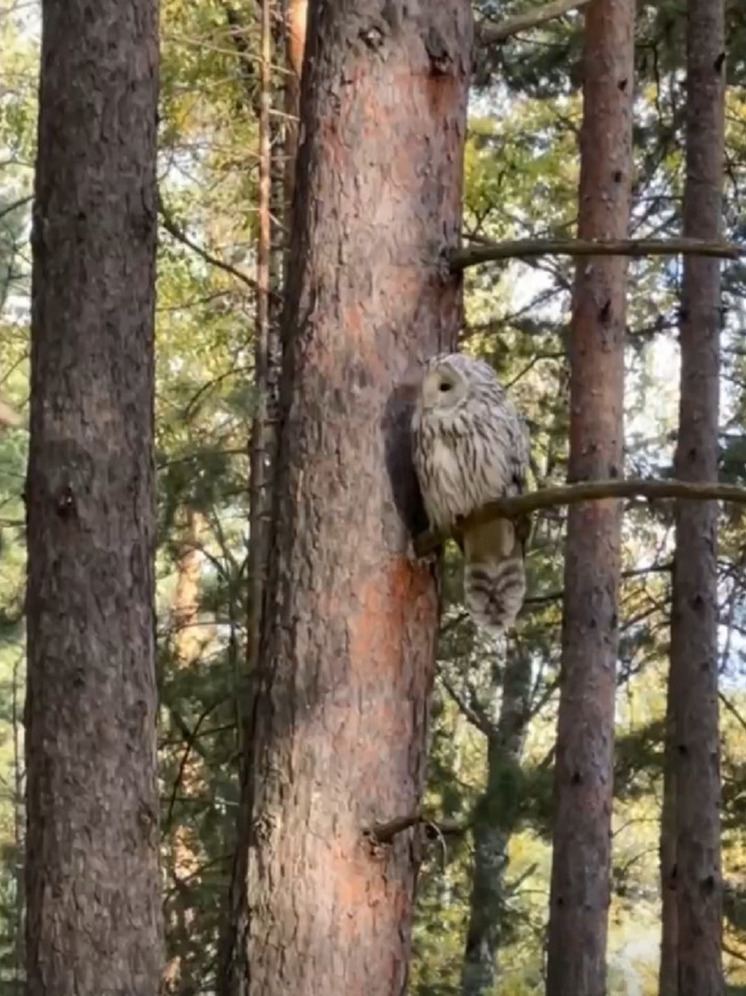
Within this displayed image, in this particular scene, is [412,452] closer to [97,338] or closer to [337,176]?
[337,176]

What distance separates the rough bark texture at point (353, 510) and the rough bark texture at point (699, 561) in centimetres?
538

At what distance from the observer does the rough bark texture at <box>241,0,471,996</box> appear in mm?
2955

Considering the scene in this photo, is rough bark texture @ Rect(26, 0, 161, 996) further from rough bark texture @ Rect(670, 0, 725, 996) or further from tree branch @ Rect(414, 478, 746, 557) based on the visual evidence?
rough bark texture @ Rect(670, 0, 725, 996)

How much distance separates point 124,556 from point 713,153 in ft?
17.7

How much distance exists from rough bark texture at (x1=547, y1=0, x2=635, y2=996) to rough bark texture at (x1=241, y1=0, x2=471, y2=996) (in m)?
4.47

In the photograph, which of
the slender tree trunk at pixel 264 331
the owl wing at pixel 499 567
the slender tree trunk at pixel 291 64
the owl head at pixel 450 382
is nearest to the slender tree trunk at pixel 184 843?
the slender tree trunk at pixel 264 331

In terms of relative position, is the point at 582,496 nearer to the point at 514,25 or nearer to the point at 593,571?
the point at 514,25

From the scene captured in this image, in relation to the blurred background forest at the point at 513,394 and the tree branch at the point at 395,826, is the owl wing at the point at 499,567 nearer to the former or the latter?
the tree branch at the point at 395,826

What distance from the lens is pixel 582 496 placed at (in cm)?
291

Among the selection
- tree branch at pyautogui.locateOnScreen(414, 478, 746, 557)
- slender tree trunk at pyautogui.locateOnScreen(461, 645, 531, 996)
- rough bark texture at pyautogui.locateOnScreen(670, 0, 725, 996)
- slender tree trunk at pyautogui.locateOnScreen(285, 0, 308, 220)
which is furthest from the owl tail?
slender tree trunk at pyautogui.locateOnScreen(461, 645, 531, 996)

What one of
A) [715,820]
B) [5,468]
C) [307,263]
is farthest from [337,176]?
[5,468]

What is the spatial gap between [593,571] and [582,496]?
4.80 meters

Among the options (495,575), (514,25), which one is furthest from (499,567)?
(514,25)

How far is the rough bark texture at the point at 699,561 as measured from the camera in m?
8.19
